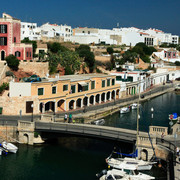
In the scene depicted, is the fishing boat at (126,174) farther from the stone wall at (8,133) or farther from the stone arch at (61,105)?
the stone arch at (61,105)

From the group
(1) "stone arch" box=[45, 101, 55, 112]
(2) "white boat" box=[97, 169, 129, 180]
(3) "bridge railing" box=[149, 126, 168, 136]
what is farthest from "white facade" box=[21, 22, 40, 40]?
(2) "white boat" box=[97, 169, 129, 180]

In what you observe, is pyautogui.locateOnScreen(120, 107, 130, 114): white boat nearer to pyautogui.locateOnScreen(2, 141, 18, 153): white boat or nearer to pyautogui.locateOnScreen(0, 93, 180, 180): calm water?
pyautogui.locateOnScreen(0, 93, 180, 180): calm water

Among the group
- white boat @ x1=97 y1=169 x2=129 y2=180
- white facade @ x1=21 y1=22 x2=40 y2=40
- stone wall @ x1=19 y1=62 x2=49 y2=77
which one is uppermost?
white facade @ x1=21 y1=22 x2=40 y2=40

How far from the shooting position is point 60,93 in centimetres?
5088

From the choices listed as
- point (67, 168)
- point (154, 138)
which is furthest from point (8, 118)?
point (154, 138)

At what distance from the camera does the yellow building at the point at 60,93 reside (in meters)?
46.9

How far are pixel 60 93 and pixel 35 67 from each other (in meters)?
13.3

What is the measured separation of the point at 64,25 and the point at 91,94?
68.7 metres

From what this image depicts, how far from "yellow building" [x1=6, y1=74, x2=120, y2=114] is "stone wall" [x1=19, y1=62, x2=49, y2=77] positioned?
8686 millimetres

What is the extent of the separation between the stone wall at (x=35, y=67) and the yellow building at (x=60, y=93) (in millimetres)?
8686

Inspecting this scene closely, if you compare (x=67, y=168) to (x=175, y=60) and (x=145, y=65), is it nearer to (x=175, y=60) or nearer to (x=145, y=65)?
(x=145, y=65)

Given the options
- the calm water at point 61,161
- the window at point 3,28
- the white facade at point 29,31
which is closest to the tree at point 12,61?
the window at point 3,28

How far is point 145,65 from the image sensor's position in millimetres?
103562

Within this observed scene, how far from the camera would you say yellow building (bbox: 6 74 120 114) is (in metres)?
46.9
